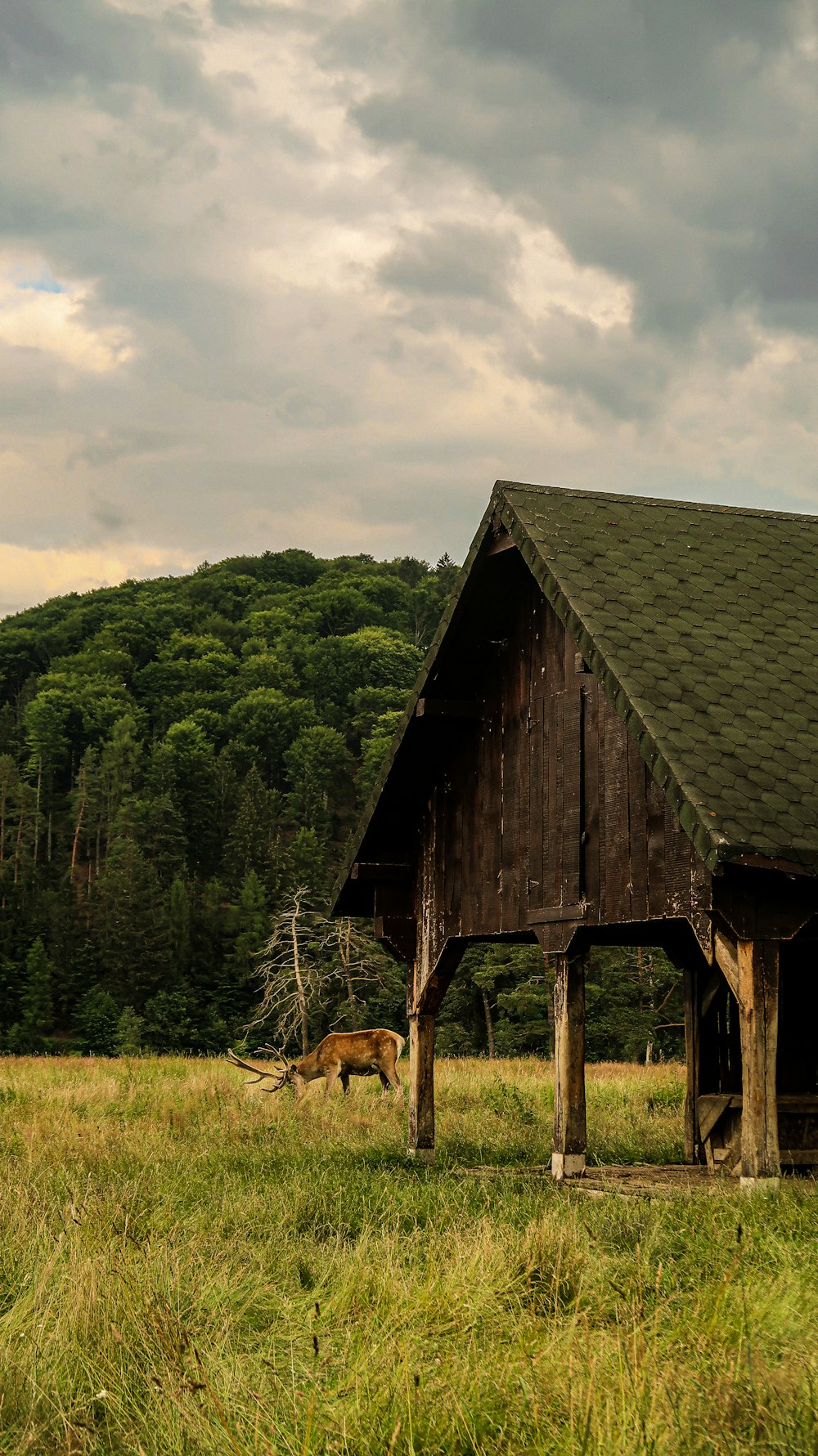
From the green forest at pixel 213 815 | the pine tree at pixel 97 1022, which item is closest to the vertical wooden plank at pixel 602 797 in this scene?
the green forest at pixel 213 815

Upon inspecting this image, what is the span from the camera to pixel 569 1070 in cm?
1338

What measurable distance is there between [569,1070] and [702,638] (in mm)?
4253

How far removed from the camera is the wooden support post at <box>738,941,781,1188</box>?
10.6 metres

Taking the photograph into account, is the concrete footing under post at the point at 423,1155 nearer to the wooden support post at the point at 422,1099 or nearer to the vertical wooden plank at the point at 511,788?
the wooden support post at the point at 422,1099

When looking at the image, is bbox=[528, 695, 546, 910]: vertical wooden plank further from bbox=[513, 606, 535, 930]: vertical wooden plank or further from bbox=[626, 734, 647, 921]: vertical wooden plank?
bbox=[626, 734, 647, 921]: vertical wooden plank

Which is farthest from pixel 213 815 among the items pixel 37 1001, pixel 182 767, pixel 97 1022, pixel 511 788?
pixel 511 788

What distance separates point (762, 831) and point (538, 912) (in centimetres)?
417

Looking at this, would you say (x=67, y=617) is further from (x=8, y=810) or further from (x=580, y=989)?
(x=580, y=989)

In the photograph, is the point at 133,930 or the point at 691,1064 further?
the point at 133,930

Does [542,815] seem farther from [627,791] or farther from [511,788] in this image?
[627,791]

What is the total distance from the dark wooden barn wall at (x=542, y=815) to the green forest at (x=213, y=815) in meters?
10.0

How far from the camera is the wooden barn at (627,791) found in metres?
10.6

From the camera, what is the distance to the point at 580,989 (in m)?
13.6

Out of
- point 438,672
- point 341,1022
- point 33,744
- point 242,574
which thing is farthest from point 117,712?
point 438,672
